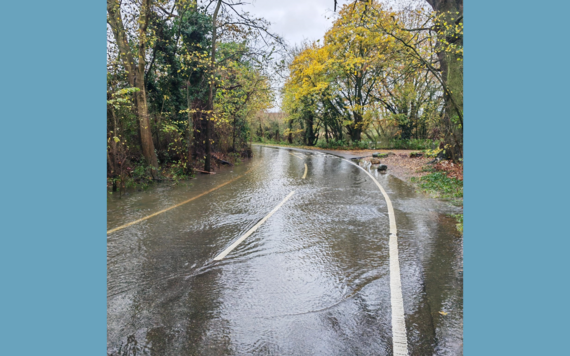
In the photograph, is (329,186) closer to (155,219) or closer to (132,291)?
(155,219)

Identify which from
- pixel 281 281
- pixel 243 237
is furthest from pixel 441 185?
pixel 281 281

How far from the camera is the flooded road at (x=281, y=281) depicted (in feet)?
10.7

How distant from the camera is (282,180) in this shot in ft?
47.4

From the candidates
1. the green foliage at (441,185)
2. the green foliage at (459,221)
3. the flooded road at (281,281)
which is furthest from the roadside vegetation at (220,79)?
the flooded road at (281,281)

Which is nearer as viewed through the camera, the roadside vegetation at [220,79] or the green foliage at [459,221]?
the green foliage at [459,221]

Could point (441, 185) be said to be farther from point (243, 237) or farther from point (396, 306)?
point (396, 306)

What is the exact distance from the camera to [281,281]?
15.0 ft

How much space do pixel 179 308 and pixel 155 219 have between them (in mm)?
4532

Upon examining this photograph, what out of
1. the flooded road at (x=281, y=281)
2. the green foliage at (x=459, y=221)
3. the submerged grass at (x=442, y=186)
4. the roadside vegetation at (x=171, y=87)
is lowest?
the flooded road at (x=281, y=281)

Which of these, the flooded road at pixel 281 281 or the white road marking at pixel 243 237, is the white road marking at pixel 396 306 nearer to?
the flooded road at pixel 281 281

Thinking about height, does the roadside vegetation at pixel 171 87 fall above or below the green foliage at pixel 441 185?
above

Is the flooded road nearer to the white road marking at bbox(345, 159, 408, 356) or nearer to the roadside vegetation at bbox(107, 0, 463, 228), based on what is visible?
the white road marking at bbox(345, 159, 408, 356)

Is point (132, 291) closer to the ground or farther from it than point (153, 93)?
closer to the ground

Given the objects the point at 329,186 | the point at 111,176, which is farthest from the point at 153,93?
the point at 329,186
